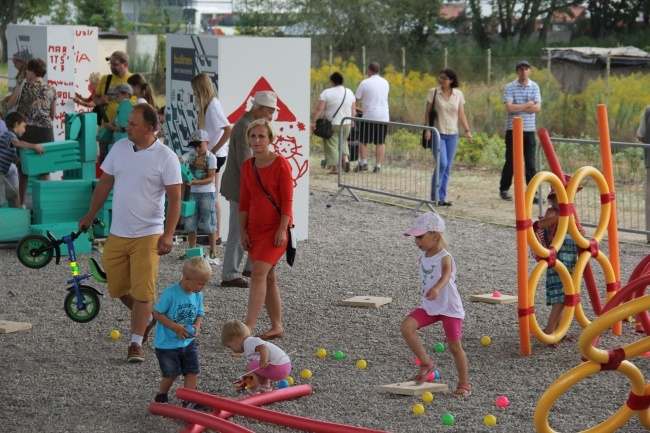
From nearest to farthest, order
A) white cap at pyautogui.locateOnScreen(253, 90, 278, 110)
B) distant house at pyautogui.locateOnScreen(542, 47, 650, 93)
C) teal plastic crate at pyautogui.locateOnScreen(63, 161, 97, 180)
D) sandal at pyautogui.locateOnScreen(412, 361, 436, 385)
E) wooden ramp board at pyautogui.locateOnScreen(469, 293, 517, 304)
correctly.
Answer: sandal at pyautogui.locateOnScreen(412, 361, 436, 385)
white cap at pyautogui.locateOnScreen(253, 90, 278, 110)
wooden ramp board at pyautogui.locateOnScreen(469, 293, 517, 304)
teal plastic crate at pyautogui.locateOnScreen(63, 161, 97, 180)
distant house at pyautogui.locateOnScreen(542, 47, 650, 93)

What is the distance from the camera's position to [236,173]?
9375 mm

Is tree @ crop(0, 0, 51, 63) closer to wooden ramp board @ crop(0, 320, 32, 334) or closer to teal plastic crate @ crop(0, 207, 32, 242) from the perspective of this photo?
teal plastic crate @ crop(0, 207, 32, 242)

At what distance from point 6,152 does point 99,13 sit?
47501 mm

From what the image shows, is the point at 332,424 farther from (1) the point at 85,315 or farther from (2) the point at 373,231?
(2) the point at 373,231

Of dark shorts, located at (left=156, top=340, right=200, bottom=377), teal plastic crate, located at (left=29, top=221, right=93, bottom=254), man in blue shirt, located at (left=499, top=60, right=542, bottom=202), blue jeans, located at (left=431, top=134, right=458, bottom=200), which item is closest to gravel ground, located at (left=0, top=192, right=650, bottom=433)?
dark shorts, located at (left=156, top=340, right=200, bottom=377)

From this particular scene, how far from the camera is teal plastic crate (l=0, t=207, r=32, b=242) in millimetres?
11406

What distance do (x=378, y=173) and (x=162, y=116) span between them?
485 centimetres

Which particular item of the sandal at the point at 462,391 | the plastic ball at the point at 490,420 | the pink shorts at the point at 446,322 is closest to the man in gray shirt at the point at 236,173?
the pink shorts at the point at 446,322

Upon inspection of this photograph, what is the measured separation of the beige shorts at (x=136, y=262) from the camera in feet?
23.8

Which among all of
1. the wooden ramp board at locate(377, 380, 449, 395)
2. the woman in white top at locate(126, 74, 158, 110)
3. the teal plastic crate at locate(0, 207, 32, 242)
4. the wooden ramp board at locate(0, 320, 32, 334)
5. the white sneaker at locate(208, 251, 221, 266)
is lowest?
the wooden ramp board at locate(377, 380, 449, 395)

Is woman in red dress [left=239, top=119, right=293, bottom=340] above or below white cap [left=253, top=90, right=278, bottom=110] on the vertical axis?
below

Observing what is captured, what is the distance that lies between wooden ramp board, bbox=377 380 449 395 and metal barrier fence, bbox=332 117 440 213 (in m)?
8.40

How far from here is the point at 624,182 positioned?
14242 mm

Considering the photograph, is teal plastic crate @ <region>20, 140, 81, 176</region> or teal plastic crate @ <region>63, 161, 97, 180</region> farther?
teal plastic crate @ <region>63, 161, 97, 180</region>
